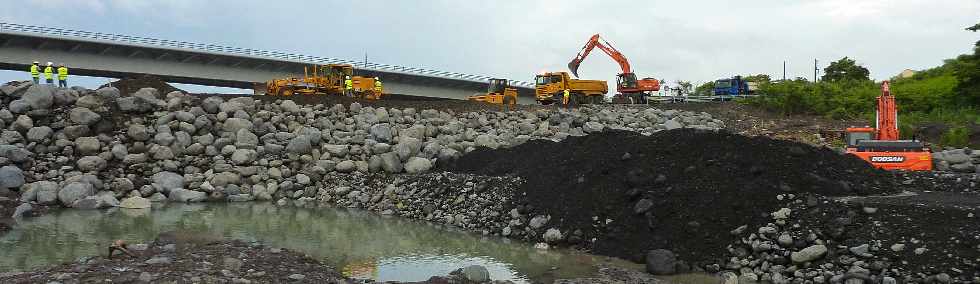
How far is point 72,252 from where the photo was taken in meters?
10.3

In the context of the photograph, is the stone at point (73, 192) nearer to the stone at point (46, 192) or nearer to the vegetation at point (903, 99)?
the stone at point (46, 192)

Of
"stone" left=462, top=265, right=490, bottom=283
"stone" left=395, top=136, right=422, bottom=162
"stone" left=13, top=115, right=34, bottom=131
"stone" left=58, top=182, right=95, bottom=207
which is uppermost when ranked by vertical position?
"stone" left=13, top=115, right=34, bottom=131

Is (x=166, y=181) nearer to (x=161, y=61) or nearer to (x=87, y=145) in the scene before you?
(x=87, y=145)

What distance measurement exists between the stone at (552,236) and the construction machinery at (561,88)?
19009 mm

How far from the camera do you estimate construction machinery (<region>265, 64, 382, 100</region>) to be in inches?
995

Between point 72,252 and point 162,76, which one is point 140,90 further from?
point 162,76

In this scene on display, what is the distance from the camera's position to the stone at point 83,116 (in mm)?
18375

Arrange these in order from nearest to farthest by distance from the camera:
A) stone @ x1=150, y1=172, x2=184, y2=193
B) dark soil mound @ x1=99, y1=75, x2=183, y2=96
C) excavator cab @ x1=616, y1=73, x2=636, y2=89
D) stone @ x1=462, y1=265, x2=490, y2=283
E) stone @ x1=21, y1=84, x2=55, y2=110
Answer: stone @ x1=462, y1=265, x2=490, y2=283, stone @ x1=150, y1=172, x2=184, y2=193, stone @ x1=21, y1=84, x2=55, y2=110, dark soil mound @ x1=99, y1=75, x2=183, y2=96, excavator cab @ x1=616, y1=73, x2=636, y2=89

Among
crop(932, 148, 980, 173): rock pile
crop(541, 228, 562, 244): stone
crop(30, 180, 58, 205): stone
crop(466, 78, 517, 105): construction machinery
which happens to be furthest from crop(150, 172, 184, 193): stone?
crop(932, 148, 980, 173): rock pile

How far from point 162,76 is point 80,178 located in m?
23.6

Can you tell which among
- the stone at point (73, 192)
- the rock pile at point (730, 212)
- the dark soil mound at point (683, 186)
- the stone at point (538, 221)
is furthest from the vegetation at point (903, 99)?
the stone at point (73, 192)

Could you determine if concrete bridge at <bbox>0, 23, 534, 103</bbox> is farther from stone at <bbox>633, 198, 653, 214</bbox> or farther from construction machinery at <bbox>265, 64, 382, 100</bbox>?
stone at <bbox>633, 198, 653, 214</bbox>

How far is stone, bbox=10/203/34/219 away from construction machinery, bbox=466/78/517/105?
17.9m

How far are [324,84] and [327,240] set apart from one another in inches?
580
